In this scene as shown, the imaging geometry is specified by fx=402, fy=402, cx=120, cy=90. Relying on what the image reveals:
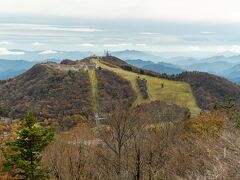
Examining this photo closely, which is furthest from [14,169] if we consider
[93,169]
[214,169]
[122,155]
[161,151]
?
[214,169]

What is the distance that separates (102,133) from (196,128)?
54.5 feet

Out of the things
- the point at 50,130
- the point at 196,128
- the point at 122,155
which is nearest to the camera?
the point at 50,130

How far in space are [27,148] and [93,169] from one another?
6.71 metres

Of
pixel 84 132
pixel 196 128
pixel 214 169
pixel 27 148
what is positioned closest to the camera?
pixel 214 169

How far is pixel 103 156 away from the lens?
33344 mm

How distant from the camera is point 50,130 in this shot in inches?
1198

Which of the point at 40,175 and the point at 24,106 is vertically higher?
the point at 40,175

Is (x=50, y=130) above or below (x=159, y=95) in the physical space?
above

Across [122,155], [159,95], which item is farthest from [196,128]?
[159,95]

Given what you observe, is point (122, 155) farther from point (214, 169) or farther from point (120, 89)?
point (120, 89)

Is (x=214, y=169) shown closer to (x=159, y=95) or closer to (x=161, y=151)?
(x=161, y=151)

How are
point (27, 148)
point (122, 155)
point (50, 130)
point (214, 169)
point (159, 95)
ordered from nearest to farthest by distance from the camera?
point (214, 169) < point (27, 148) < point (50, 130) < point (122, 155) < point (159, 95)

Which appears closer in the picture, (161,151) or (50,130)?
(50,130)

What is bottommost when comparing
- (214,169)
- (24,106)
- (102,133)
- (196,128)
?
(24,106)
